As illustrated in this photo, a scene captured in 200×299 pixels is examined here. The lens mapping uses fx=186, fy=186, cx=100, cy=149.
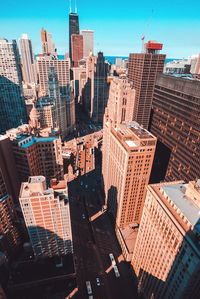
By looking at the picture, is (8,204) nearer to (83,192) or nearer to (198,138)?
(83,192)

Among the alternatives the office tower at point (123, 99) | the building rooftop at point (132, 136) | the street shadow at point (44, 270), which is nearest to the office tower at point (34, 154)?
the building rooftop at point (132, 136)

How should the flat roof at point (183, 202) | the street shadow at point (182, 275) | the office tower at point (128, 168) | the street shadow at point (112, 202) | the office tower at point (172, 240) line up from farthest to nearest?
1. the street shadow at point (112, 202)
2. the office tower at point (128, 168)
3. the flat roof at point (183, 202)
4. the office tower at point (172, 240)
5. the street shadow at point (182, 275)

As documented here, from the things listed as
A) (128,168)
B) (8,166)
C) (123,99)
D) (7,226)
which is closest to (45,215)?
(7,226)

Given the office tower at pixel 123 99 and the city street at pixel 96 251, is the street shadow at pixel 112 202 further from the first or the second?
the office tower at pixel 123 99

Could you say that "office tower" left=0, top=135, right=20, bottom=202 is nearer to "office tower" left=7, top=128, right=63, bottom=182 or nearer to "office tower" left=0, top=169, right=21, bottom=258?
"office tower" left=7, top=128, right=63, bottom=182

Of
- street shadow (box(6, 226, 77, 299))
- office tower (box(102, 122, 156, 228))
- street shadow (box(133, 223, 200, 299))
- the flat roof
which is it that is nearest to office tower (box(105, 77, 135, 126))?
office tower (box(102, 122, 156, 228))

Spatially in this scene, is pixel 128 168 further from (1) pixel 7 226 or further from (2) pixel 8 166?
(2) pixel 8 166
